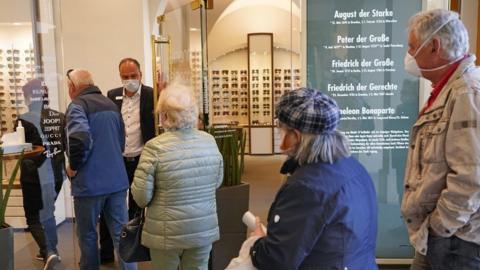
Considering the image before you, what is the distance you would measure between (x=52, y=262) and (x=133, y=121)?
1.31 metres

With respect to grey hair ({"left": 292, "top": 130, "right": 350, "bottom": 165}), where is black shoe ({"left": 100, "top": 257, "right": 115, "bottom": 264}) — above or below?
below

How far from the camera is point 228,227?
3.32 m

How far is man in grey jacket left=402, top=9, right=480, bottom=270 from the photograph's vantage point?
157 centimetres

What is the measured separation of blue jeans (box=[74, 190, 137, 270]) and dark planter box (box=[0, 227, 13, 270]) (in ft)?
1.47

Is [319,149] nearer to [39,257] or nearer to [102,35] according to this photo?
[39,257]

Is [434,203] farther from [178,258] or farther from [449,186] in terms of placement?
[178,258]

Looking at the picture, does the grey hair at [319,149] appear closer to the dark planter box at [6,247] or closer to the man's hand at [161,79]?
the dark planter box at [6,247]

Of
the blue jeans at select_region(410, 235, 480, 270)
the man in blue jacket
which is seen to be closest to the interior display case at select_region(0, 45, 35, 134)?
the man in blue jacket

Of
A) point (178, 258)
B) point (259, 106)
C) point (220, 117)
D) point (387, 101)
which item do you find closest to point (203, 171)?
point (178, 258)

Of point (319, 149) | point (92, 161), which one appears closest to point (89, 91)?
point (92, 161)

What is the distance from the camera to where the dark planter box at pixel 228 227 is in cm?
331

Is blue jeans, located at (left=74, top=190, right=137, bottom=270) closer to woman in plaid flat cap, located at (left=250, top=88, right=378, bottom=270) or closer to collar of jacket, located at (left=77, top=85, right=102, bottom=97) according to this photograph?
collar of jacket, located at (left=77, top=85, right=102, bottom=97)

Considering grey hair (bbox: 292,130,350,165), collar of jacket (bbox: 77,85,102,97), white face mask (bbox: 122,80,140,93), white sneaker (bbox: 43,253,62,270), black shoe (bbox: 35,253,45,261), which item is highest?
white face mask (bbox: 122,80,140,93)

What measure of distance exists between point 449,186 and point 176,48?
3106mm
